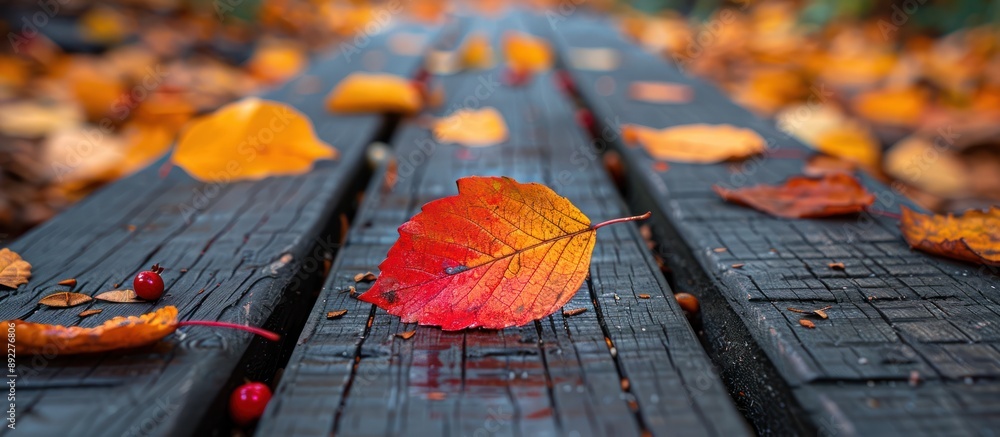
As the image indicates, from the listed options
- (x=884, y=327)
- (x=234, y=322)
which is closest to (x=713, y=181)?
(x=884, y=327)

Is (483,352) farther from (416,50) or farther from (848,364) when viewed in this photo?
(416,50)

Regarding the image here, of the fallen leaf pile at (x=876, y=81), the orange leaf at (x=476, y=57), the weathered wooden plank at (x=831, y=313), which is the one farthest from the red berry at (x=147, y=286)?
the orange leaf at (x=476, y=57)

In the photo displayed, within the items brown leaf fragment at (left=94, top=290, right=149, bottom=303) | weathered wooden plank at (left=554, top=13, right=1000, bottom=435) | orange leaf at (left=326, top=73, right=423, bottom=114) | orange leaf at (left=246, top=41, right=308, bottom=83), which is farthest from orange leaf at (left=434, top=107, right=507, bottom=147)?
orange leaf at (left=246, top=41, right=308, bottom=83)

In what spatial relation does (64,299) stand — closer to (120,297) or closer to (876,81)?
(120,297)

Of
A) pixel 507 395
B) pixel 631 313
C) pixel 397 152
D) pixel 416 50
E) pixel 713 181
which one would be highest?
pixel 416 50

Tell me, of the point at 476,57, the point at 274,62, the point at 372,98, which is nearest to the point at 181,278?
the point at 372,98

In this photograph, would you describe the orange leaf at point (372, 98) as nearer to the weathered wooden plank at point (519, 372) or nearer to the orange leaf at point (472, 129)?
the orange leaf at point (472, 129)
